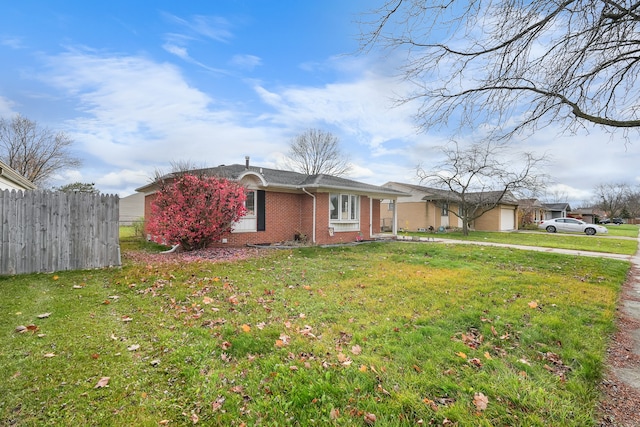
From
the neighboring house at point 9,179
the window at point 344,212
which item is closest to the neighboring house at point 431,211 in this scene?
the window at point 344,212

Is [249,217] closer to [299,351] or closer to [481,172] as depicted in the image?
[299,351]

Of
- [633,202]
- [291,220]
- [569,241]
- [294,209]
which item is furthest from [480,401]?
[633,202]

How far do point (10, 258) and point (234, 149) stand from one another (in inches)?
637

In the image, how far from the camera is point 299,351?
367 cm

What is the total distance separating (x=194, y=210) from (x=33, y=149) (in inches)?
1207

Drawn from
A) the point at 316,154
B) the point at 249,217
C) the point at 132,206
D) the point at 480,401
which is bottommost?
the point at 480,401

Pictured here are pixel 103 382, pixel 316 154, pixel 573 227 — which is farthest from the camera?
pixel 316 154

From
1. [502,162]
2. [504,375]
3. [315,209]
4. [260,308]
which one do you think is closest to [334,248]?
[315,209]

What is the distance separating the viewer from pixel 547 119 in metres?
5.18

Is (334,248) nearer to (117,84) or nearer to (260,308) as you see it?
(260,308)

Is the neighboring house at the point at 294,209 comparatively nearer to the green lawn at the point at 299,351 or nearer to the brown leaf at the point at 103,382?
the green lawn at the point at 299,351

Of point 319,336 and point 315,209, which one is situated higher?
point 315,209

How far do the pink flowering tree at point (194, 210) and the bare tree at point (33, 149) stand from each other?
26411 mm

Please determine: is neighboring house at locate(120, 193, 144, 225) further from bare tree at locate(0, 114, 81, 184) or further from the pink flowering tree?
the pink flowering tree
